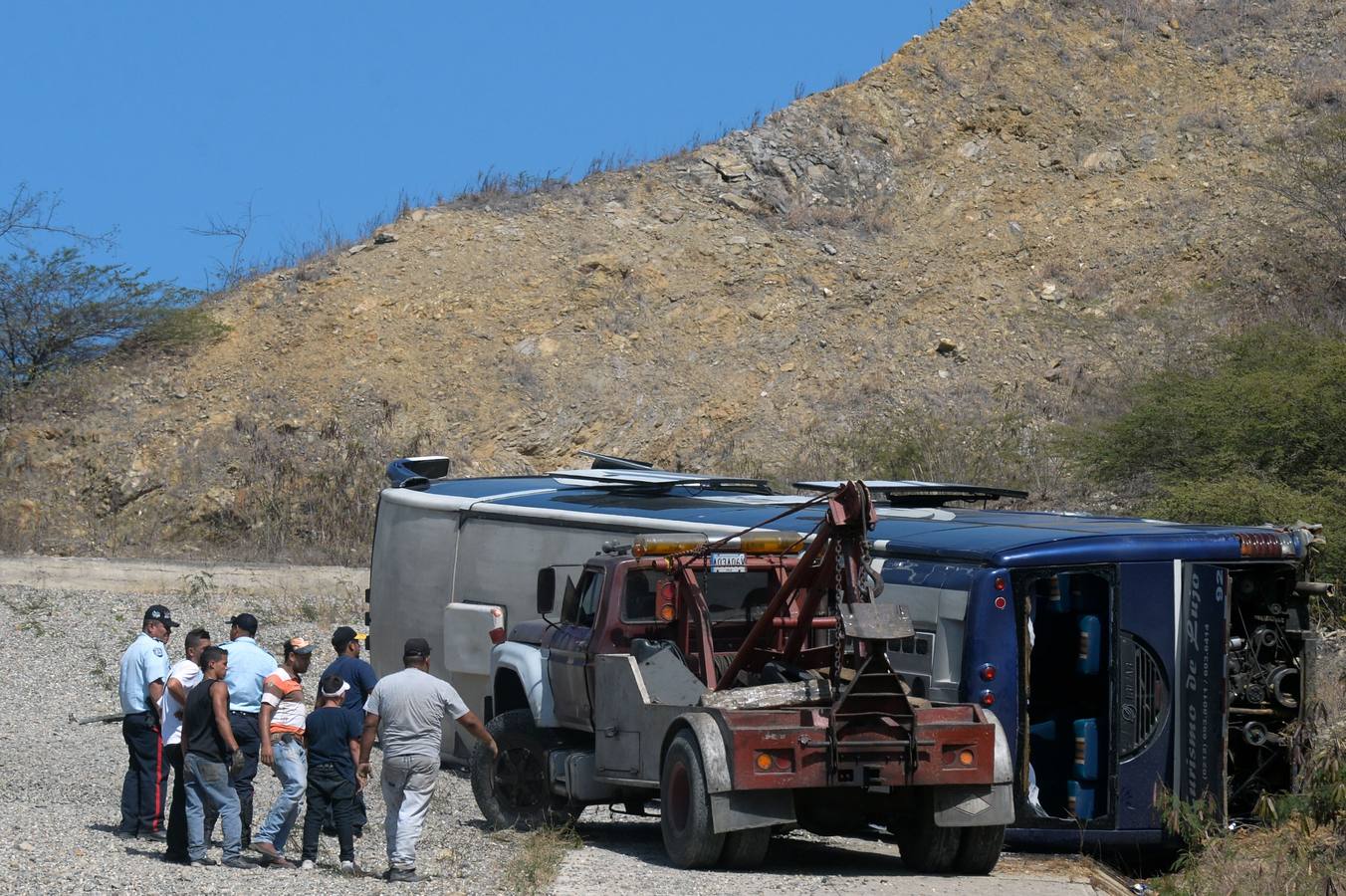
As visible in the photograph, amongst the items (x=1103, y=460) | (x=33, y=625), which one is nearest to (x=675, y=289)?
(x=1103, y=460)

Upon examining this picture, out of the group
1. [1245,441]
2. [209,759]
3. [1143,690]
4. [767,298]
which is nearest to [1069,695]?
[1143,690]

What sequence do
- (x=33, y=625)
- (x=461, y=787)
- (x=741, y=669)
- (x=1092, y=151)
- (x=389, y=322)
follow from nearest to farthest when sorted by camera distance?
(x=741, y=669)
(x=461, y=787)
(x=33, y=625)
(x=389, y=322)
(x=1092, y=151)

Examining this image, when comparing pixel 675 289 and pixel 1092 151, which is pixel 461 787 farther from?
pixel 1092 151

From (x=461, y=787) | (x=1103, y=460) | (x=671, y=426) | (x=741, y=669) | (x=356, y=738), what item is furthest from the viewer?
(x=671, y=426)

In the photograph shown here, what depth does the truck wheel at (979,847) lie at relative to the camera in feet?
35.7

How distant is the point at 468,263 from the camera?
1679 inches

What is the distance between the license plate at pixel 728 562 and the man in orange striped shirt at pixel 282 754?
3.21m

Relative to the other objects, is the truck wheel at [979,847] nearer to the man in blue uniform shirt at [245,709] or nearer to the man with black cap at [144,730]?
the man in blue uniform shirt at [245,709]

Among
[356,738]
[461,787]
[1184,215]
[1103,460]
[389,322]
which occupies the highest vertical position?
[1184,215]

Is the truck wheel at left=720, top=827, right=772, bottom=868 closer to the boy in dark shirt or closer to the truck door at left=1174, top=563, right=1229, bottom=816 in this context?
the boy in dark shirt

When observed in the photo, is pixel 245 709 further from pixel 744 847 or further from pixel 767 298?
pixel 767 298

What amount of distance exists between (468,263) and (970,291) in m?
13.3

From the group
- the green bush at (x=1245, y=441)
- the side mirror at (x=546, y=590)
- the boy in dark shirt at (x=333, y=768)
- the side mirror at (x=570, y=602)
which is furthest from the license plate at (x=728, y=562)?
the green bush at (x=1245, y=441)

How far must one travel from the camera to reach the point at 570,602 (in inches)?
520
